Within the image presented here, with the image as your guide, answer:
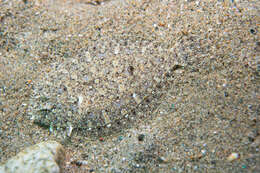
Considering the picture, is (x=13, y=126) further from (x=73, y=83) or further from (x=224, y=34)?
(x=224, y=34)

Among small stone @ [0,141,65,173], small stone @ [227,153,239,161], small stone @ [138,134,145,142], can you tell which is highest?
small stone @ [227,153,239,161]

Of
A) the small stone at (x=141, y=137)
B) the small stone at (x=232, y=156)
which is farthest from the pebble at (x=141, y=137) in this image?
the small stone at (x=232, y=156)

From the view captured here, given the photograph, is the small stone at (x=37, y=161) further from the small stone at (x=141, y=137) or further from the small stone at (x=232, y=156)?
the small stone at (x=232, y=156)

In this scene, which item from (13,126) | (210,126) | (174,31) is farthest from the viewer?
(174,31)

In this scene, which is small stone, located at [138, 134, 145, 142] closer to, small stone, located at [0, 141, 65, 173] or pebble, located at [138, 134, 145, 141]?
pebble, located at [138, 134, 145, 141]

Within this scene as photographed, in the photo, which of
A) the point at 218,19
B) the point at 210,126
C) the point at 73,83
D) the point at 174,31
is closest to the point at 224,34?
the point at 218,19

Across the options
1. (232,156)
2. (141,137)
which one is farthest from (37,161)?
(232,156)

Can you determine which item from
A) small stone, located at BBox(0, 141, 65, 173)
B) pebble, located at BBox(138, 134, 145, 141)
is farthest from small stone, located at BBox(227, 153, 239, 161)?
small stone, located at BBox(0, 141, 65, 173)

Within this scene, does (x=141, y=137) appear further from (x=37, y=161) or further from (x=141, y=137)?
(x=37, y=161)
